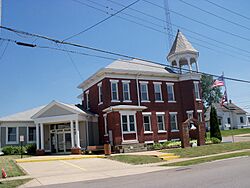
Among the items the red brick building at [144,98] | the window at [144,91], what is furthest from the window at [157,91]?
the window at [144,91]

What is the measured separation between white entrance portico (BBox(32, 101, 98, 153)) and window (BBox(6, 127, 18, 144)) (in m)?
4.06

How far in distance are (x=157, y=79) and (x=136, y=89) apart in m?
3.13

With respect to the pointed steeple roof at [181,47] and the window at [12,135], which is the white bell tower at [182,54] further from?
the window at [12,135]

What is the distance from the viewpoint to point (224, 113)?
68.8m

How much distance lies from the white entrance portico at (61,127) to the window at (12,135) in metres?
4.06

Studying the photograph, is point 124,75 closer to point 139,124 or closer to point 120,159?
point 139,124

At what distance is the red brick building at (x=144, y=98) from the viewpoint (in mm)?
28047

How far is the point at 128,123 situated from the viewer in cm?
2805

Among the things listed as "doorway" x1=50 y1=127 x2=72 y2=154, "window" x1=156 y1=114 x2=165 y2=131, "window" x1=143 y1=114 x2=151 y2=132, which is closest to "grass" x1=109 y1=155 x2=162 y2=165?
"window" x1=143 y1=114 x2=151 y2=132

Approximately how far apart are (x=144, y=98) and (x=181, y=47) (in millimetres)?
8695

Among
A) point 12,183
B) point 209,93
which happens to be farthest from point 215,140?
point 209,93

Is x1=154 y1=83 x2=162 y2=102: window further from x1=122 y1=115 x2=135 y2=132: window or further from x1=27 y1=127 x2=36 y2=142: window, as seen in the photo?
x1=27 y1=127 x2=36 y2=142: window

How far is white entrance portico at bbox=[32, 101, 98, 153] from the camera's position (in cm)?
2815

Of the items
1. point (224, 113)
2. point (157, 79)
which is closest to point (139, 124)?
point (157, 79)
